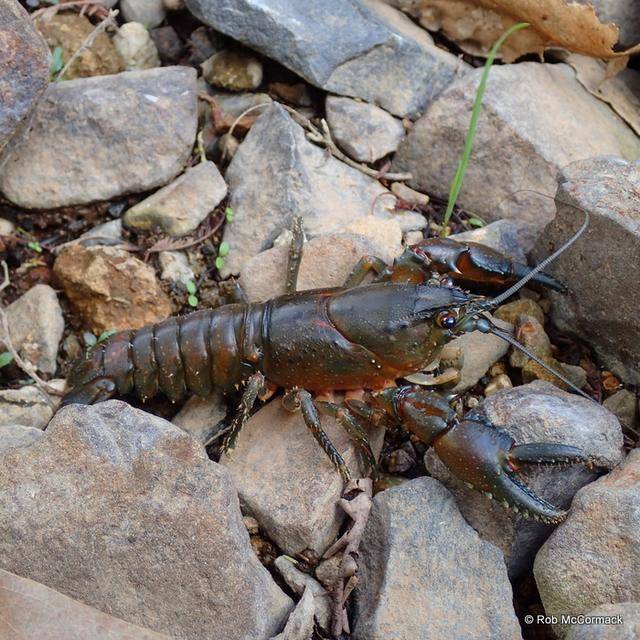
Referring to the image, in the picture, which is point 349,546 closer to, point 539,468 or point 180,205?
point 539,468

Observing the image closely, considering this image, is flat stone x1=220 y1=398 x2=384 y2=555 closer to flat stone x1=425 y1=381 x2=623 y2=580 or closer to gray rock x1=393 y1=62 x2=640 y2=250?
flat stone x1=425 y1=381 x2=623 y2=580

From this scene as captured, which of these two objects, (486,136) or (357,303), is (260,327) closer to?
(357,303)

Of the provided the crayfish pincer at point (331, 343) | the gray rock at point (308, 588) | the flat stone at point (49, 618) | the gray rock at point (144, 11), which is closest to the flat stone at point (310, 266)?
the crayfish pincer at point (331, 343)

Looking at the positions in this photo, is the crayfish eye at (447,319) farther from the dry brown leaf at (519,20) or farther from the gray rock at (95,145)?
the dry brown leaf at (519,20)

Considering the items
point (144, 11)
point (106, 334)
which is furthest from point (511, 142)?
point (106, 334)

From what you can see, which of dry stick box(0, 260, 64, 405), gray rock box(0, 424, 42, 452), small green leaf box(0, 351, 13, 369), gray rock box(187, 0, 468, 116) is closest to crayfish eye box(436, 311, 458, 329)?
gray rock box(187, 0, 468, 116)

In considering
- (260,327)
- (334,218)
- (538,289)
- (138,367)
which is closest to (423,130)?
(334,218)
